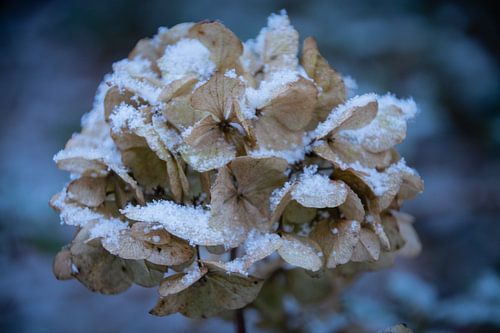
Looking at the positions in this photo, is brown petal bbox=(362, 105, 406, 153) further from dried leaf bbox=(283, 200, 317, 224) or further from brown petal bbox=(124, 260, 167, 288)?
brown petal bbox=(124, 260, 167, 288)

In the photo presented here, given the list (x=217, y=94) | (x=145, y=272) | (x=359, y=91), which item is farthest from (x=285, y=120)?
(x=359, y=91)

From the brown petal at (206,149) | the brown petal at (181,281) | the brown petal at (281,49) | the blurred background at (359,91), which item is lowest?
the blurred background at (359,91)

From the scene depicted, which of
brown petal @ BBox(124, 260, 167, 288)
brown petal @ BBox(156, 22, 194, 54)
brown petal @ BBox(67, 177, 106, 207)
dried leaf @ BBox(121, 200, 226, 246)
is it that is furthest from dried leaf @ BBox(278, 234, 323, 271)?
brown petal @ BBox(156, 22, 194, 54)

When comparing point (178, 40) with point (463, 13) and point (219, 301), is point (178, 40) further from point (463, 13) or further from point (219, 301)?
point (463, 13)

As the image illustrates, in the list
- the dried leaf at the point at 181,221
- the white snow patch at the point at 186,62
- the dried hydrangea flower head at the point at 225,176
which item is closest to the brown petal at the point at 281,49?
the dried hydrangea flower head at the point at 225,176

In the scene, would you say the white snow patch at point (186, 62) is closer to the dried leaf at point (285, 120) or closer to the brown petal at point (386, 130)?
the dried leaf at point (285, 120)

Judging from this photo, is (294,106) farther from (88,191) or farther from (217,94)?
(88,191)

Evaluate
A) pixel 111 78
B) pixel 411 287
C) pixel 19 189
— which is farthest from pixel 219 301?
pixel 19 189
